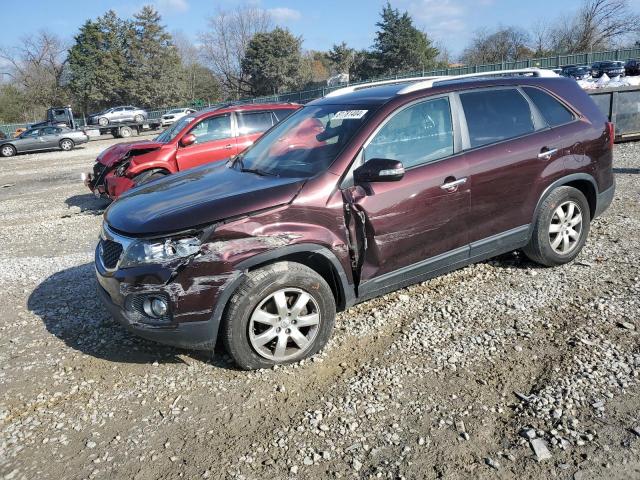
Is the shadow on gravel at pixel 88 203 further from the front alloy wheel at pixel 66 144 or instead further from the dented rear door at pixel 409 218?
the front alloy wheel at pixel 66 144

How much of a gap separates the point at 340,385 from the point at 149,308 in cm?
136

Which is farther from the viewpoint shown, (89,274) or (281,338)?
(89,274)

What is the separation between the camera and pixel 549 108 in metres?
4.59

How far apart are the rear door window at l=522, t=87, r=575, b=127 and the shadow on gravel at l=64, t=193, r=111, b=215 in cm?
766

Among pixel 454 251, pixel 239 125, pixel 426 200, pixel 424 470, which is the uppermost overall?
pixel 239 125

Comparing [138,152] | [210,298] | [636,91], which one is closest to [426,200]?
[210,298]

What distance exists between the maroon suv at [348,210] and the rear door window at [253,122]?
4.85 meters

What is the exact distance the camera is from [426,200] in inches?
148

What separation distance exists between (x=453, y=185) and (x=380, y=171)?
2.57 feet

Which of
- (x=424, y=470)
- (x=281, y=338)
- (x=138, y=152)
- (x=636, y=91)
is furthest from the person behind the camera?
(x=636, y=91)

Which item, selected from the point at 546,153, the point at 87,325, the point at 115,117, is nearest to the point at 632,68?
the point at 546,153

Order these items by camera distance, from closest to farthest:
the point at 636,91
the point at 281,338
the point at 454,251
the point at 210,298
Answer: the point at 210,298, the point at 281,338, the point at 454,251, the point at 636,91

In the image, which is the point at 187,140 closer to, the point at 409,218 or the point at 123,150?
the point at 123,150

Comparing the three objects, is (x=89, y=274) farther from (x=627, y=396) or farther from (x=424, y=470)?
(x=627, y=396)
